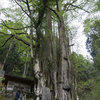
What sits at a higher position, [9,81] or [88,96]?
[9,81]

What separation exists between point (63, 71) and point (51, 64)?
0.97 meters

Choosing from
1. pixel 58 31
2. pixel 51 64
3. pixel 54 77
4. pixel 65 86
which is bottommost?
pixel 65 86

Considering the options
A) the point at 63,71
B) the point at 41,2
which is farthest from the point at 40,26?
the point at 63,71

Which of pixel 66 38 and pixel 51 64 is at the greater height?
pixel 66 38

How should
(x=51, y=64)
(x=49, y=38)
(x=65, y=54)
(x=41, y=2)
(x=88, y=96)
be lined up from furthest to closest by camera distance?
(x=88, y=96) < (x=49, y=38) < (x=65, y=54) < (x=51, y=64) < (x=41, y=2)

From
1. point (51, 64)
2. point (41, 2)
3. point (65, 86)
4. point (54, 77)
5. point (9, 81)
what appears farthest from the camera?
point (9, 81)

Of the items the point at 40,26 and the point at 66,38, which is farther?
the point at 66,38

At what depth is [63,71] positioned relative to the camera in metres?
6.40

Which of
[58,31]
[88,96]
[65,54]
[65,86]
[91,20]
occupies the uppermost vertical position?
[91,20]

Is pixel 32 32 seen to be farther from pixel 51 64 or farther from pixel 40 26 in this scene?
pixel 51 64

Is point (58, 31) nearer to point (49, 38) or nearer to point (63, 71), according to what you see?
point (49, 38)

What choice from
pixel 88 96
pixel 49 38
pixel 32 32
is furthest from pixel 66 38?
pixel 88 96

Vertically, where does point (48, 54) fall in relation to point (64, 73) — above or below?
above

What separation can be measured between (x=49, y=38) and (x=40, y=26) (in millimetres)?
2135
